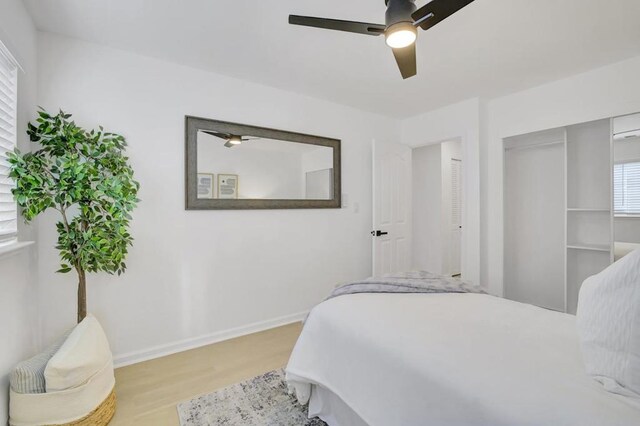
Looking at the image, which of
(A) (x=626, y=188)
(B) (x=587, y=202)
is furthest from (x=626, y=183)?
(B) (x=587, y=202)

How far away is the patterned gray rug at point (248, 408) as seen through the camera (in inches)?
68.5

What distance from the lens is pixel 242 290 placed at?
3006mm

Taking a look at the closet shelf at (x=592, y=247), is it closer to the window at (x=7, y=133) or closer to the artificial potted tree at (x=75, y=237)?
the artificial potted tree at (x=75, y=237)

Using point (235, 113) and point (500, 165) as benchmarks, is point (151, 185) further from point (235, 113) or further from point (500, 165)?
point (500, 165)

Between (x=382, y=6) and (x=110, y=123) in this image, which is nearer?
(x=382, y=6)

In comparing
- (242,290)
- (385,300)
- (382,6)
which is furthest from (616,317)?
(242,290)

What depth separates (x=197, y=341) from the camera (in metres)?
2.74

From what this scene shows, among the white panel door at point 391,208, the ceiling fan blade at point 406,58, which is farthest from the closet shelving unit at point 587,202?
the ceiling fan blade at point 406,58

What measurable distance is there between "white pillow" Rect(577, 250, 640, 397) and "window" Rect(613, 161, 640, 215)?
228 centimetres

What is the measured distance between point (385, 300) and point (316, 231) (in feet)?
5.92

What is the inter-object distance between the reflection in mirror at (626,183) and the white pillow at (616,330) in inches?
89.9

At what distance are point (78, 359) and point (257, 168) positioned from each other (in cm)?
202

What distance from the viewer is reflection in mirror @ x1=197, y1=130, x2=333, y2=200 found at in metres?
2.79

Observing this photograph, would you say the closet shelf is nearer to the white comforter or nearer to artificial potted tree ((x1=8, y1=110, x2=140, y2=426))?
the white comforter
